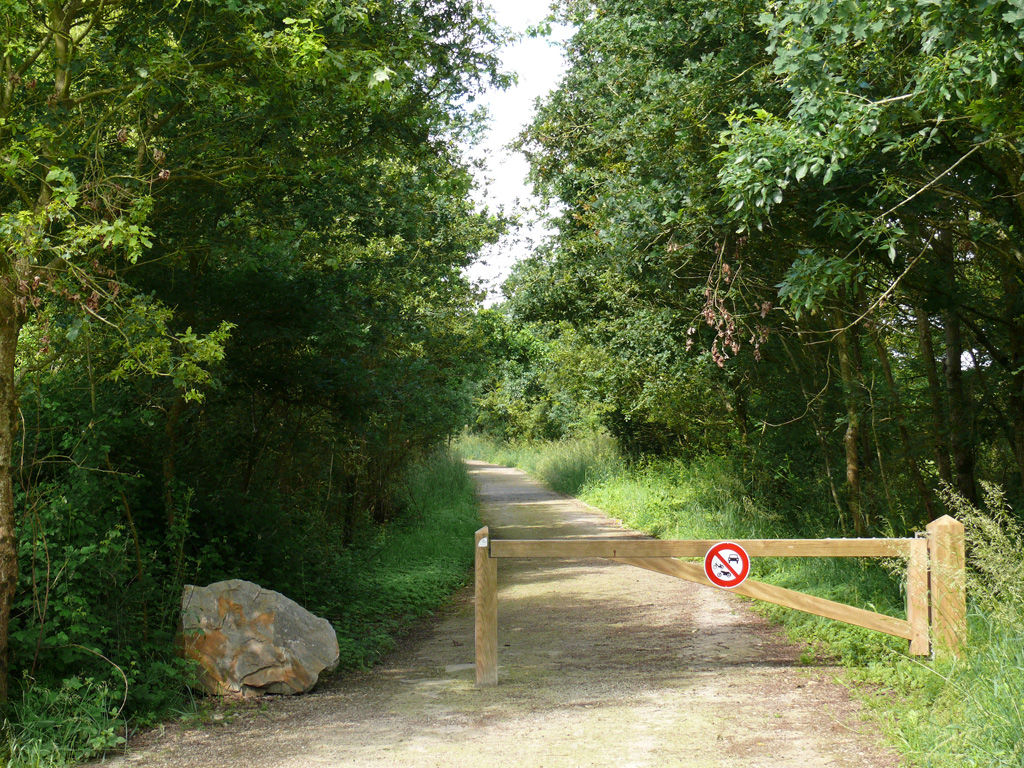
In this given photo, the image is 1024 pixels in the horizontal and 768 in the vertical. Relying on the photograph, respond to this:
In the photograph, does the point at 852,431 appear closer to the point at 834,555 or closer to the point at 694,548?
the point at 834,555

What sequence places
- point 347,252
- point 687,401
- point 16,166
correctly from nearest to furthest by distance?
point 16,166 < point 347,252 < point 687,401

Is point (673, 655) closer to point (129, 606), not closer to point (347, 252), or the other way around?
point (129, 606)

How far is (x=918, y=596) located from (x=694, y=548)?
1654 millimetres

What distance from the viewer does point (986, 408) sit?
998cm

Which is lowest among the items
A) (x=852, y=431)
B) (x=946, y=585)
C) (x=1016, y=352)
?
(x=946, y=585)

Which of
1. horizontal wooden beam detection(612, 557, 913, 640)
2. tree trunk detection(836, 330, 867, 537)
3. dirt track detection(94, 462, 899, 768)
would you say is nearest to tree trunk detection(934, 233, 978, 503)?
tree trunk detection(836, 330, 867, 537)

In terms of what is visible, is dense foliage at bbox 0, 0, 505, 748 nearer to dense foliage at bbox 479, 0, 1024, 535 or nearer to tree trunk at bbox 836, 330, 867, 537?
dense foliage at bbox 479, 0, 1024, 535

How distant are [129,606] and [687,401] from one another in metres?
13.4

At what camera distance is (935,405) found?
33.3 ft

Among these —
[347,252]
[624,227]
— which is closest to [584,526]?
[347,252]

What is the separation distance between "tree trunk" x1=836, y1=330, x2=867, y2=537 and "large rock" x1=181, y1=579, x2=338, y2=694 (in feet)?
21.3

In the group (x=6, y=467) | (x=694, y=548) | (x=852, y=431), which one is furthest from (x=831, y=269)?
(x=6, y=467)

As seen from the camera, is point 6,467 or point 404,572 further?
point 404,572

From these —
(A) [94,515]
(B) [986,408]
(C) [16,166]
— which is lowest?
(A) [94,515]
